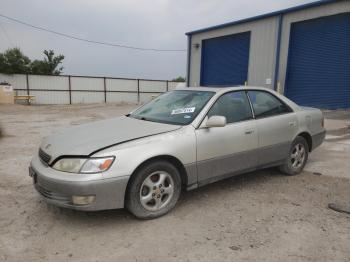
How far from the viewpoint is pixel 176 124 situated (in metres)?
3.69

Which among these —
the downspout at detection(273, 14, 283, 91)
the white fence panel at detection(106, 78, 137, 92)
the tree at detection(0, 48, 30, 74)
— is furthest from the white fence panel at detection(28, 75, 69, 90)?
the downspout at detection(273, 14, 283, 91)

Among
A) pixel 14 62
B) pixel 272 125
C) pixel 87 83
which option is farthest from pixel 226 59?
pixel 14 62

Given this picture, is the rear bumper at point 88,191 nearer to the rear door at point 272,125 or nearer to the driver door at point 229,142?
the driver door at point 229,142

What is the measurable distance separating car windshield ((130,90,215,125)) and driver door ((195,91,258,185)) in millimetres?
194

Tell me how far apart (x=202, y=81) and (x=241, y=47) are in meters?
3.93

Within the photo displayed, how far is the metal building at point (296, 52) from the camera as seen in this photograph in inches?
569

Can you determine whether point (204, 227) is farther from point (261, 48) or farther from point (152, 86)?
point (152, 86)

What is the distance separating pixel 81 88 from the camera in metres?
27.1

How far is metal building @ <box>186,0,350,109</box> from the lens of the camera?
14.5 meters

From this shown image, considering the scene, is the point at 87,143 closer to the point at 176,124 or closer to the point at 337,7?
the point at 176,124

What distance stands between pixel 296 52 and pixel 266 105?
13.0 m

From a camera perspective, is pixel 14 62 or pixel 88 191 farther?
pixel 14 62

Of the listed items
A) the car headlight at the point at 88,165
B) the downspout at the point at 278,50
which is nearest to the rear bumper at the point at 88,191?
the car headlight at the point at 88,165

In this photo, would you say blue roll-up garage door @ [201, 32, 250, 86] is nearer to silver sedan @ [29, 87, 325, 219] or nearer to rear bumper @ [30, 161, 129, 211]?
silver sedan @ [29, 87, 325, 219]
